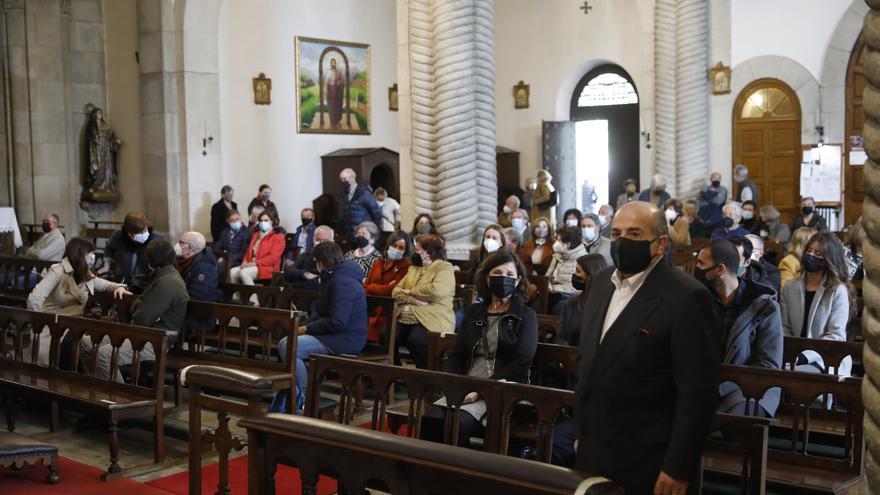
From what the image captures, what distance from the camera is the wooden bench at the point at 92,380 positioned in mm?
5734

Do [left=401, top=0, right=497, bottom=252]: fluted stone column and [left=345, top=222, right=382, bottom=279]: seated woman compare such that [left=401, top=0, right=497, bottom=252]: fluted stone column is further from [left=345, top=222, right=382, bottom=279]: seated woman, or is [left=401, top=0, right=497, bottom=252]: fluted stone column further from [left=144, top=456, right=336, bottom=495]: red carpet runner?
[left=144, top=456, right=336, bottom=495]: red carpet runner

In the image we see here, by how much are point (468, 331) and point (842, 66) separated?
12118 mm

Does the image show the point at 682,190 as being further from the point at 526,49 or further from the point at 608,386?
the point at 608,386

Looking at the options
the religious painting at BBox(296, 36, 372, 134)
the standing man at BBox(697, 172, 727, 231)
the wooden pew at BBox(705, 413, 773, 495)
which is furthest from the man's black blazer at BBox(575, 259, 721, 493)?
the religious painting at BBox(296, 36, 372, 134)

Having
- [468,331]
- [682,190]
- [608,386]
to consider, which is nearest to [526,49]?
[682,190]

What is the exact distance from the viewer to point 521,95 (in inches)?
760

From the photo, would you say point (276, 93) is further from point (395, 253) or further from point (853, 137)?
A: point (395, 253)

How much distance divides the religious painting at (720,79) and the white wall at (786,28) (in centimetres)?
20

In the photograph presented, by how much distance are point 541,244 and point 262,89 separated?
8.78 meters

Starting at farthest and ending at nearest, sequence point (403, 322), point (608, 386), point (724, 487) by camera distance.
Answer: point (403, 322) < point (724, 487) < point (608, 386)

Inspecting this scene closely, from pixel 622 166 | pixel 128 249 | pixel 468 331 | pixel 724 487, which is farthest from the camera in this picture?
pixel 622 166

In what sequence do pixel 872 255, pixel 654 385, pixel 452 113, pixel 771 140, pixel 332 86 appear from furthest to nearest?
pixel 332 86, pixel 771 140, pixel 452 113, pixel 654 385, pixel 872 255

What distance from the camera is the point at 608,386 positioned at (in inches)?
127

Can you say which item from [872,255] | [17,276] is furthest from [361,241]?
[872,255]
